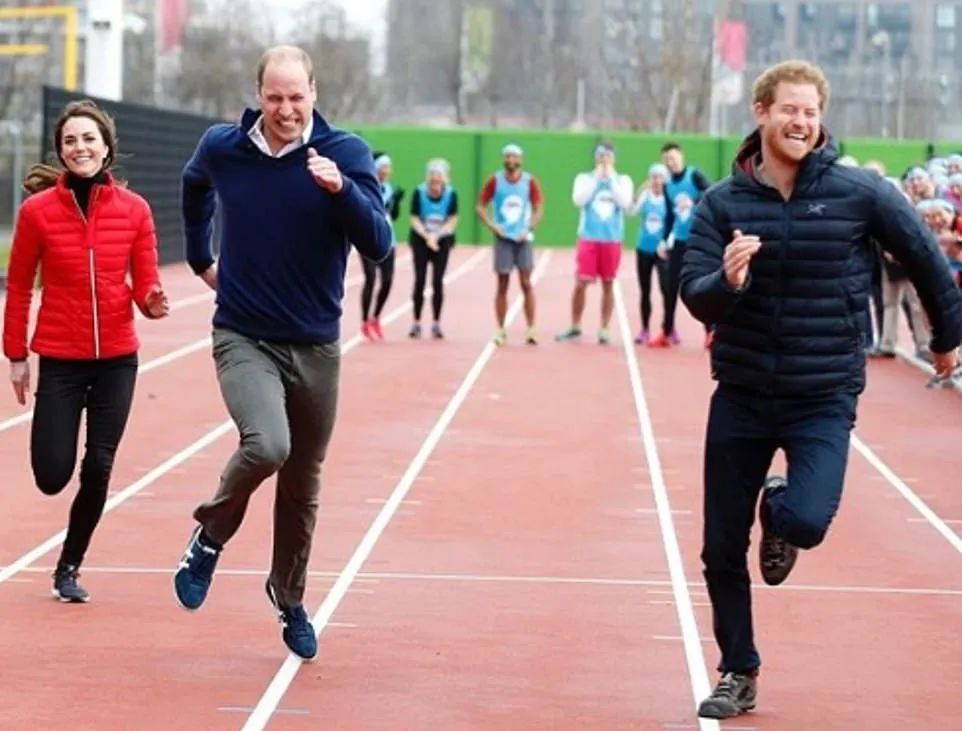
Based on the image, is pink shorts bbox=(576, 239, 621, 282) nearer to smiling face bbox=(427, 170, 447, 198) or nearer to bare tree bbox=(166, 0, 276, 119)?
smiling face bbox=(427, 170, 447, 198)

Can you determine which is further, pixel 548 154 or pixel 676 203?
pixel 548 154

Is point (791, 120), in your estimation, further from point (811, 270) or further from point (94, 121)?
point (94, 121)

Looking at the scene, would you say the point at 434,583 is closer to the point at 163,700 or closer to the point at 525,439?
the point at 163,700

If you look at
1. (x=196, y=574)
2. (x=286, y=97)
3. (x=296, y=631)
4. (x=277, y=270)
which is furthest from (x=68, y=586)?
(x=286, y=97)

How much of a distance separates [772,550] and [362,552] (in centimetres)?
369

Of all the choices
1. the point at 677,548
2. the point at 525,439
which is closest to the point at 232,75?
the point at 525,439

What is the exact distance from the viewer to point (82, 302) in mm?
10117

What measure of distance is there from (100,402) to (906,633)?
3239mm

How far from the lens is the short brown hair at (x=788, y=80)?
7.83 m

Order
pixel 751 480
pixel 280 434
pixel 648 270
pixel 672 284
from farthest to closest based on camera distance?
pixel 648 270, pixel 672 284, pixel 280 434, pixel 751 480

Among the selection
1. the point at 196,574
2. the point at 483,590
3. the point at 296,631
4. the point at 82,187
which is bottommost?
the point at 483,590

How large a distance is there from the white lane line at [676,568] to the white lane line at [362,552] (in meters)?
1.34

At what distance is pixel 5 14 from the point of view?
38.2m

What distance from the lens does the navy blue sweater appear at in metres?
8.62
